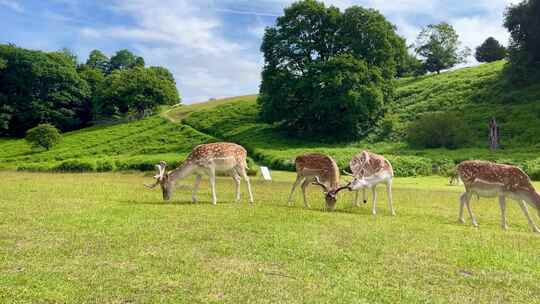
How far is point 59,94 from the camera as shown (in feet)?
268

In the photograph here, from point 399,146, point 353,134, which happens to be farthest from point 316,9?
point 399,146

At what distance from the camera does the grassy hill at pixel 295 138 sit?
40688 millimetres

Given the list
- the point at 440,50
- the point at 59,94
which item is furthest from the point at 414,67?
the point at 59,94

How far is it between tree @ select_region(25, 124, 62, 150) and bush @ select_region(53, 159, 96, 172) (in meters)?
20.4

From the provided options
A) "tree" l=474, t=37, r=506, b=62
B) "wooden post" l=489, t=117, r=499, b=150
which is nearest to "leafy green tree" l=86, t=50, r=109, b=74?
"tree" l=474, t=37, r=506, b=62

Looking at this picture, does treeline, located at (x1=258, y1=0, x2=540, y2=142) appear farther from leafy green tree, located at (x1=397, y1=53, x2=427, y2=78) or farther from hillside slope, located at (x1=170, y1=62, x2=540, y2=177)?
leafy green tree, located at (x1=397, y1=53, x2=427, y2=78)

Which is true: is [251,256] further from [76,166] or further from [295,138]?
[295,138]

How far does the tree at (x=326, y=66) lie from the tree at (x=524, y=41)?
12900 millimetres

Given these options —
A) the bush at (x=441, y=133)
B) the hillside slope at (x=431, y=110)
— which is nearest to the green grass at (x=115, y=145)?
the hillside slope at (x=431, y=110)

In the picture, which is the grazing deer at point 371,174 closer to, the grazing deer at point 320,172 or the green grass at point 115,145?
the grazing deer at point 320,172

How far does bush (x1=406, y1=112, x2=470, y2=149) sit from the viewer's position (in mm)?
45625

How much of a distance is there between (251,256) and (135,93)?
2937 inches

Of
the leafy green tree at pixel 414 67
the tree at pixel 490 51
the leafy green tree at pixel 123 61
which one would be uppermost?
the leafy green tree at pixel 123 61

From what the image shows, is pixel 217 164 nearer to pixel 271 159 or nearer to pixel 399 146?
pixel 271 159
